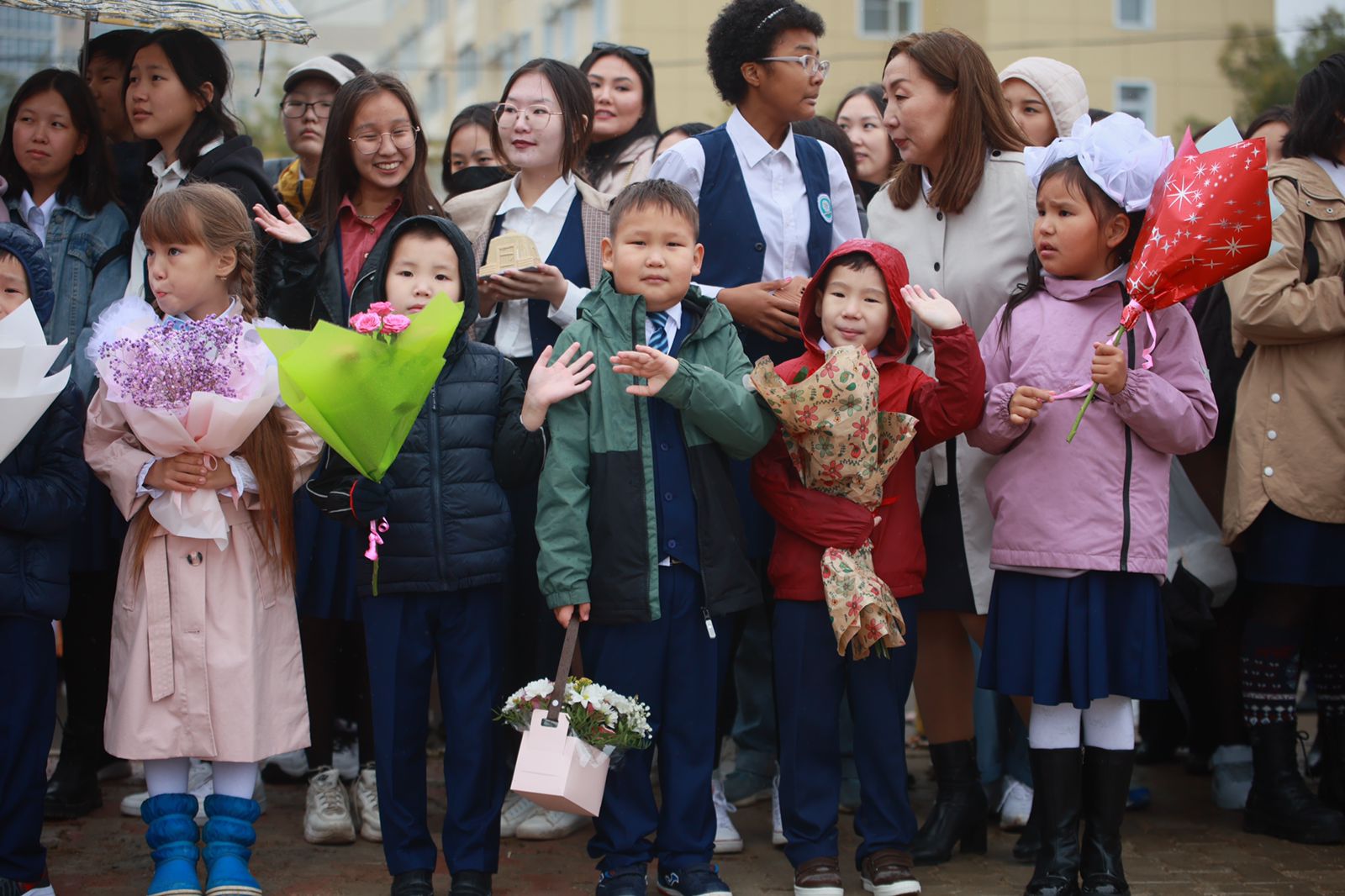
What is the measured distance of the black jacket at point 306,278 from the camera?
468 cm

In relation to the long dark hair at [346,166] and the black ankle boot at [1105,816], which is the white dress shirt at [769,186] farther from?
the black ankle boot at [1105,816]

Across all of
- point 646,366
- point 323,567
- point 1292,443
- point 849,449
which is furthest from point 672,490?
point 1292,443

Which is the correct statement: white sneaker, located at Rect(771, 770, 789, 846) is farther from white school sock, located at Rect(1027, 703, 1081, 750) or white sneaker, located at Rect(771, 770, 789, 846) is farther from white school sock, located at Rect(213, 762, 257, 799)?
white school sock, located at Rect(213, 762, 257, 799)

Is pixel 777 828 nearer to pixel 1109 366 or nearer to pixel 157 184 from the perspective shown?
pixel 1109 366

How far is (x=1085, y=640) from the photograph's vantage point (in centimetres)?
402

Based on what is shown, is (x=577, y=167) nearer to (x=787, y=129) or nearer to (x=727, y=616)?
(x=787, y=129)

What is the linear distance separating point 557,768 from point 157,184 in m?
2.88

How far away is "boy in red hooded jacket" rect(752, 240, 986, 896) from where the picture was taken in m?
4.07

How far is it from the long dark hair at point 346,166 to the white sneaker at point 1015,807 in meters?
2.76

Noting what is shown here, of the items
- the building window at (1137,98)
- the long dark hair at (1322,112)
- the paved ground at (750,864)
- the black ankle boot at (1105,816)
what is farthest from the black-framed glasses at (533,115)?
the building window at (1137,98)

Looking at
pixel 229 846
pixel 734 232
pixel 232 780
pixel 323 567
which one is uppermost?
pixel 734 232

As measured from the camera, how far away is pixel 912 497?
429cm

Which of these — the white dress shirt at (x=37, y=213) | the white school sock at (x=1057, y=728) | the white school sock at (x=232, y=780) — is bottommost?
the white school sock at (x=232, y=780)

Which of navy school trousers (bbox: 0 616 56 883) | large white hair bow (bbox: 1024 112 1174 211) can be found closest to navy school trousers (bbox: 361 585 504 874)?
navy school trousers (bbox: 0 616 56 883)
